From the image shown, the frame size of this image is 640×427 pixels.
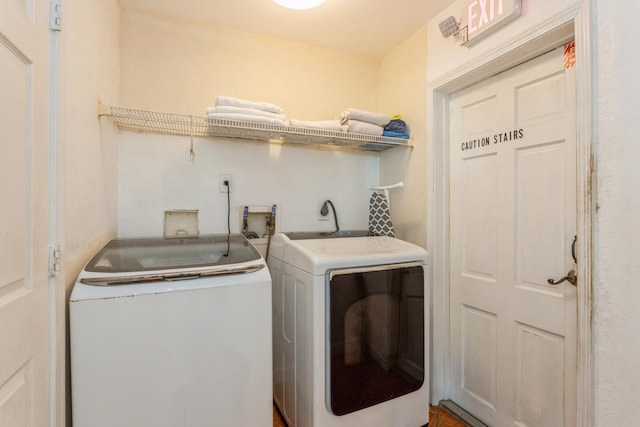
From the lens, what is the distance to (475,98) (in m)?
1.76

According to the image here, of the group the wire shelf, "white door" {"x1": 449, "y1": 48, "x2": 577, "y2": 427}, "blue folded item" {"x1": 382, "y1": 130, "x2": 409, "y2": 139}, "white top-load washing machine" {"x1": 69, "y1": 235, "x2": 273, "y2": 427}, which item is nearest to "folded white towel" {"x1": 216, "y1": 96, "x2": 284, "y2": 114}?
the wire shelf

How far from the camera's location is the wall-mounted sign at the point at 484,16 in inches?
54.7

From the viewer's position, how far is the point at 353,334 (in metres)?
1.39

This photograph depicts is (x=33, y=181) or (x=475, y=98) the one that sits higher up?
(x=475, y=98)

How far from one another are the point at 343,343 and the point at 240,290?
56 centimetres

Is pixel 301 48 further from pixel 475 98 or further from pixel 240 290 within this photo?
pixel 240 290

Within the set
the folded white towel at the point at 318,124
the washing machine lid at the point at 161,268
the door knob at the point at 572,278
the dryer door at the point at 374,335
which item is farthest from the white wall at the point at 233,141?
the door knob at the point at 572,278

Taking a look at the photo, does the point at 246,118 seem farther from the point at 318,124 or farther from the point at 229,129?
the point at 318,124

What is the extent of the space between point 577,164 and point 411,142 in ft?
3.29

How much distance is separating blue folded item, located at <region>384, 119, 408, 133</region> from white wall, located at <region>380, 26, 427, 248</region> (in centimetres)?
7

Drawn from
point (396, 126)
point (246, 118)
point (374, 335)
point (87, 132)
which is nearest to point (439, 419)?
point (374, 335)

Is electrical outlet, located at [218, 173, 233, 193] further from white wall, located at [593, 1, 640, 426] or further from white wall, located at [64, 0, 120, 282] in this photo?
white wall, located at [593, 1, 640, 426]

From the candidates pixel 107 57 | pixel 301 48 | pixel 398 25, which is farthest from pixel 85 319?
pixel 398 25

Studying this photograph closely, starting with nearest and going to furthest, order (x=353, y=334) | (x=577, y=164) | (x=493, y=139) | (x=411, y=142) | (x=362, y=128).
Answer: (x=577, y=164) → (x=353, y=334) → (x=493, y=139) → (x=362, y=128) → (x=411, y=142)
